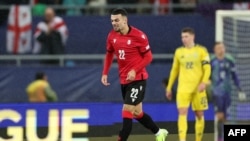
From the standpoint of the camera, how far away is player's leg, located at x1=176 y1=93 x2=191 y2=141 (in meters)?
17.6

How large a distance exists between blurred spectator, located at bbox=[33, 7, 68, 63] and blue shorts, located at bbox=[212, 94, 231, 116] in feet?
10.8

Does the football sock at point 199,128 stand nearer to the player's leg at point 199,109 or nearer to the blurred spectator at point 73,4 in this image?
the player's leg at point 199,109

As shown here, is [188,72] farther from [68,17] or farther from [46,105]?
[68,17]

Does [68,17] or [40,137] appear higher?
[68,17]

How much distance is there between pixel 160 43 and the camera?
21.4 metres

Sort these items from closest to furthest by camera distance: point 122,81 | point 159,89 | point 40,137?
point 122,81 → point 40,137 → point 159,89

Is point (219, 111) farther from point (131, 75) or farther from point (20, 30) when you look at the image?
point (131, 75)

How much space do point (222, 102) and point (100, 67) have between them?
2469mm

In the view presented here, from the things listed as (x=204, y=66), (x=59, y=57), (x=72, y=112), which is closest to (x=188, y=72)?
(x=204, y=66)

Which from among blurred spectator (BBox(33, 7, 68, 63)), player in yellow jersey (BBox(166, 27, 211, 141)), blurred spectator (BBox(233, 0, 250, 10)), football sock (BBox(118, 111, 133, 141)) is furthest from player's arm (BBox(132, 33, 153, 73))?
blurred spectator (BBox(233, 0, 250, 10))

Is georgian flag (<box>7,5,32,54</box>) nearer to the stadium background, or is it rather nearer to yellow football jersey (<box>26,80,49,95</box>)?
the stadium background

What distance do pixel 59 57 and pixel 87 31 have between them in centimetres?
92

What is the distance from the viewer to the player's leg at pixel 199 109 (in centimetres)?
1784

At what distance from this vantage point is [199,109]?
1786 cm
